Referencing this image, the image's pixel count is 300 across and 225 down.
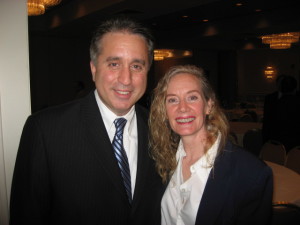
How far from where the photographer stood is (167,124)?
6.72 ft

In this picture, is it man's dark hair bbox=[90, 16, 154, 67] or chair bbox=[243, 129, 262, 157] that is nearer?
man's dark hair bbox=[90, 16, 154, 67]

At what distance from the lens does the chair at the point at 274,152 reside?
144 inches

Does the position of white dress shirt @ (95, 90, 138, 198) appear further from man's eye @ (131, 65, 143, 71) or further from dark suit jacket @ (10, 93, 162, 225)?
man's eye @ (131, 65, 143, 71)

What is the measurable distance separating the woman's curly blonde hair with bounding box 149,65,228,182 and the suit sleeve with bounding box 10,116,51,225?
0.70 meters

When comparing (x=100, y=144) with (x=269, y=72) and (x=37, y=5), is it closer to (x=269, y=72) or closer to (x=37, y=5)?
(x=37, y=5)

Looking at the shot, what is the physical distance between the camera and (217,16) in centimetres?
944

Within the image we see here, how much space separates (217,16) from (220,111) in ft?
27.5

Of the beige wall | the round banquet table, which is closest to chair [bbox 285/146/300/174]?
the round banquet table

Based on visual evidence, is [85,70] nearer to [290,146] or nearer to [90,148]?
[290,146]

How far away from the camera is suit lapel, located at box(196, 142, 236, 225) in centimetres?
151

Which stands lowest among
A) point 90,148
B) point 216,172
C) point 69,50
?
point 216,172

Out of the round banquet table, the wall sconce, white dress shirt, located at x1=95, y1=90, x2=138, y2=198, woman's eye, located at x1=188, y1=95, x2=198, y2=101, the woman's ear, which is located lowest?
the round banquet table

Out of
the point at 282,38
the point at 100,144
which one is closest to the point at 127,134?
the point at 100,144

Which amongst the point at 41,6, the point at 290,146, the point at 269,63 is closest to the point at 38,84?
the point at 41,6
